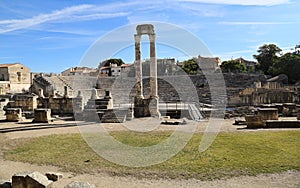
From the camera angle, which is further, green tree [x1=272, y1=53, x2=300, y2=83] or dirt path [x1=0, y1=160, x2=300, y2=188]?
green tree [x1=272, y1=53, x2=300, y2=83]

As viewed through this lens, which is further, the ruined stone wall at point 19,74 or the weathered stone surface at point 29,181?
the ruined stone wall at point 19,74

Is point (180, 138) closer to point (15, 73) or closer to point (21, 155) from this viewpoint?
point (21, 155)

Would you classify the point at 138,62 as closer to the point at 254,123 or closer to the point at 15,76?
→ the point at 254,123

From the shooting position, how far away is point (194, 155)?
9953 millimetres

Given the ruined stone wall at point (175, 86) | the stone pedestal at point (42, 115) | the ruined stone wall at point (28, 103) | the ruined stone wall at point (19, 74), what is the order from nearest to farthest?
the stone pedestal at point (42, 115) < the ruined stone wall at point (28, 103) < the ruined stone wall at point (175, 86) < the ruined stone wall at point (19, 74)

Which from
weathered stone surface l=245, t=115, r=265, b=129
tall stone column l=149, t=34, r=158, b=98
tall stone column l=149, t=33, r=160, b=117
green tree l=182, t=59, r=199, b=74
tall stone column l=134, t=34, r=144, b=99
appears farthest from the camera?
green tree l=182, t=59, r=199, b=74

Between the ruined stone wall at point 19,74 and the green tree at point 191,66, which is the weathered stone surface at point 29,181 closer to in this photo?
the ruined stone wall at point 19,74

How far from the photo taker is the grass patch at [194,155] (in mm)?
8344

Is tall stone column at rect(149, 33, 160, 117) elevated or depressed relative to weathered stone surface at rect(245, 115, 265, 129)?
elevated

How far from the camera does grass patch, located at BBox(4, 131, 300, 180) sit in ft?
27.4

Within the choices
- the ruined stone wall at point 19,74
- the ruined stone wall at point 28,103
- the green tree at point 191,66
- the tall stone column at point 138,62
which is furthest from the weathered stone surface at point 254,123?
the green tree at point 191,66

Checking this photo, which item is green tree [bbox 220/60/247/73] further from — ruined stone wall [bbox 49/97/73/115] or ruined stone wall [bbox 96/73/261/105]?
ruined stone wall [bbox 49/97/73/115]

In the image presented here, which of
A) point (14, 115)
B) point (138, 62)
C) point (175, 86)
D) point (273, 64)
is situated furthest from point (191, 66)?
point (14, 115)

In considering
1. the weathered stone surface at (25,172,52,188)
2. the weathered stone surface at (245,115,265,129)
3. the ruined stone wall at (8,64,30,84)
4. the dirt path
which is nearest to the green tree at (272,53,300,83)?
the weathered stone surface at (245,115,265,129)
